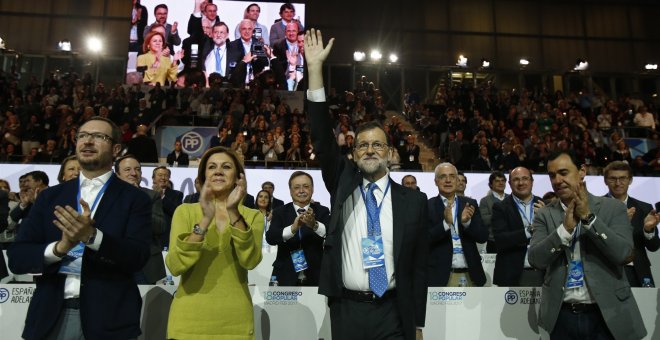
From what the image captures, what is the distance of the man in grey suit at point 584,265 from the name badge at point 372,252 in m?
0.94

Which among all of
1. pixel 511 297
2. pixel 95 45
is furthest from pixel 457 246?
pixel 95 45

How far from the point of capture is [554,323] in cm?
274

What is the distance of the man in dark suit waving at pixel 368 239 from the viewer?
2.36 m

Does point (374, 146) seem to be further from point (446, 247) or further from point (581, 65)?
point (581, 65)

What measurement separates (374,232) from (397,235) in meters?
0.11

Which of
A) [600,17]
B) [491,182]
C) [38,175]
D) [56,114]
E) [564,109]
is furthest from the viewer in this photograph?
[600,17]

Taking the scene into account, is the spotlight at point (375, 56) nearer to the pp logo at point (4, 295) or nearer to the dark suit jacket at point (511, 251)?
the dark suit jacket at point (511, 251)

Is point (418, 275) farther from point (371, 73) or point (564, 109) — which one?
point (371, 73)

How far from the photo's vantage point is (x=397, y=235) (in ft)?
8.10

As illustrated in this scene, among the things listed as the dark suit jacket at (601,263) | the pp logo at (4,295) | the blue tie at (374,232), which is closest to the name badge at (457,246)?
the dark suit jacket at (601,263)

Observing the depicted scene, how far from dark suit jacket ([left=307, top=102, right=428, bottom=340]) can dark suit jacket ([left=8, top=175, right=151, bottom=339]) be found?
877 millimetres

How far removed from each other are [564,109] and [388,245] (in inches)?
546

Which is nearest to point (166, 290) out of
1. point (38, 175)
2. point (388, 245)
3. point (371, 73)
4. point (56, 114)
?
point (388, 245)

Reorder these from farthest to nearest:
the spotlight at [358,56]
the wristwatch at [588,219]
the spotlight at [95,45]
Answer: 1. the spotlight at [95,45]
2. the spotlight at [358,56]
3. the wristwatch at [588,219]
